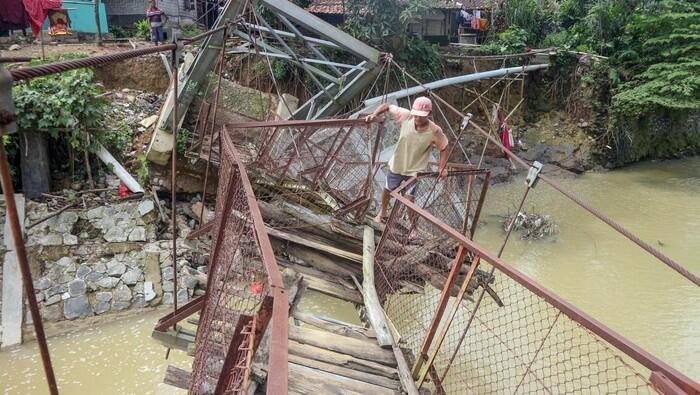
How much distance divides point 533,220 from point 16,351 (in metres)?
8.22

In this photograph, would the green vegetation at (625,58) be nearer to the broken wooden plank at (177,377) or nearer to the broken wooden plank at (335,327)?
the broken wooden plank at (335,327)

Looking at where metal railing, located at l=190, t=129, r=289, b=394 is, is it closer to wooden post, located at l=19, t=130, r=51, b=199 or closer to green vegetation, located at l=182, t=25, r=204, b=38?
wooden post, located at l=19, t=130, r=51, b=199

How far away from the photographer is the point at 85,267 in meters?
6.19

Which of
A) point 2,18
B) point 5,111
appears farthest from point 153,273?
point 2,18

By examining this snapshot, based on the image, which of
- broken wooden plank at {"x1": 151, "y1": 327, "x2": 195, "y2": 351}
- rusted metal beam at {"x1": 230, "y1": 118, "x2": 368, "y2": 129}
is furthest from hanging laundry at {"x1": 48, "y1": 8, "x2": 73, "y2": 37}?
broken wooden plank at {"x1": 151, "y1": 327, "x2": 195, "y2": 351}

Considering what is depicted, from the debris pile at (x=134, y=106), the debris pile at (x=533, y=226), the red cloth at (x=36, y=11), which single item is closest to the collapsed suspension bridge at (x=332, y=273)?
the debris pile at (x=134, y=106)

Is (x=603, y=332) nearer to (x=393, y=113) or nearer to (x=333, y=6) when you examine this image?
(x=393, y=113)

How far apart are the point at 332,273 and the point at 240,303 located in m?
2.15

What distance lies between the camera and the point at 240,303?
224cm

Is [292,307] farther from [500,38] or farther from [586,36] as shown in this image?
[586,36]

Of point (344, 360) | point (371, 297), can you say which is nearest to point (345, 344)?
point (344, 360)

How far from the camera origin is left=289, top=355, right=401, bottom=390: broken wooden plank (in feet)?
9.25

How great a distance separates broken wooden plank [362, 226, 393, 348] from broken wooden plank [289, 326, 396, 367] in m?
0.07

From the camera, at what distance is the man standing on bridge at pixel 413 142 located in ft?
14.2
